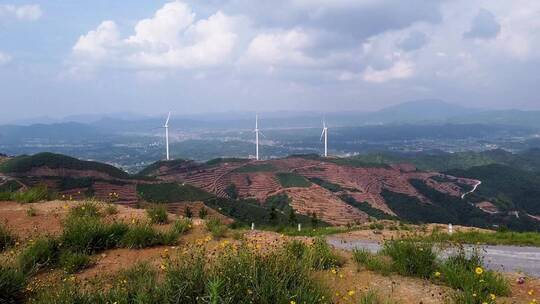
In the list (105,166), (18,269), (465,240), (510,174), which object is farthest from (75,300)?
(510,174)

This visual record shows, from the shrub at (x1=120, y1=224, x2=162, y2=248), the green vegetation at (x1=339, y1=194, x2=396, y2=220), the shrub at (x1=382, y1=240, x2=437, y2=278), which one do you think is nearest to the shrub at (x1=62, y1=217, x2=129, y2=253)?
the shrub at (x1=120, y1=224, x2=162, y2=248)

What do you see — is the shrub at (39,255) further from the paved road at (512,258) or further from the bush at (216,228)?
the paved road at (512,258)

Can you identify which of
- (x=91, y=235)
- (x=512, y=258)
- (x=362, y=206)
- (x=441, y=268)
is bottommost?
(x=362, y=206)

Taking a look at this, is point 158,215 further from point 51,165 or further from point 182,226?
point 51,165

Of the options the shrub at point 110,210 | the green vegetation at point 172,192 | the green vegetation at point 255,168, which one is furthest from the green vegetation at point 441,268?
the green vegetation at point 255,168

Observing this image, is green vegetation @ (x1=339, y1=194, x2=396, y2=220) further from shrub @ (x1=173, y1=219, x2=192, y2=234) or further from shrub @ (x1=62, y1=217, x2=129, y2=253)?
shrub @ (x1=62, y1=217, x2=129, y2=253)

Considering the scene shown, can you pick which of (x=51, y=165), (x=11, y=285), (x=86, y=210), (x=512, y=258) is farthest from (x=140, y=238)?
(x=51, y=165)
